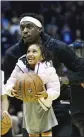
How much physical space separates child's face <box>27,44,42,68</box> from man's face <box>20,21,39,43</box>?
11 cm

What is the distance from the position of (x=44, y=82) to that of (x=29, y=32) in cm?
48

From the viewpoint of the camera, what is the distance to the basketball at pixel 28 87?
393 cm

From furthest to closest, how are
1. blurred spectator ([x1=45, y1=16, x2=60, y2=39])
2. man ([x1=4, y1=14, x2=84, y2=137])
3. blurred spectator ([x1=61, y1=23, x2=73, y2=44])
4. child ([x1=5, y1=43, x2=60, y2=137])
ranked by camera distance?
1. blurred spectator ([x1=45, y1=16, x2=60, y2=39])
2. blurred spectator ([x1=61, y1=23, x2=73, y2=44])
3. man ([x1=4, y1=14, x2=84, y2=137])
4. child ([x1=5, y1=43, x2=60, y2=137])

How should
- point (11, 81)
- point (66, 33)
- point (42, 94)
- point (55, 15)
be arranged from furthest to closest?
1. point (55, 15)
2. point (66, 33)
3. point (11, 81)
4. point (42, 94)

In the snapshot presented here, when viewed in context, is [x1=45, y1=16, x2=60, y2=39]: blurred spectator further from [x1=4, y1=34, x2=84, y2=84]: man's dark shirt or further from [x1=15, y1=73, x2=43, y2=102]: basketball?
[x1=15, y1=73, x2=43, y2=102]: basketball

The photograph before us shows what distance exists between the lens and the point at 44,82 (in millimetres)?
4066

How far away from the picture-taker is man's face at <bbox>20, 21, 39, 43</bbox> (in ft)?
13.9

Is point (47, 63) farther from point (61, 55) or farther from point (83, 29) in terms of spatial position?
point (83, 29)

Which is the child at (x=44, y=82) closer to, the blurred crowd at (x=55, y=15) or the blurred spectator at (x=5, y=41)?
the blurred spectator at (x=5, y=41)

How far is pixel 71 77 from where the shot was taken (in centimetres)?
449

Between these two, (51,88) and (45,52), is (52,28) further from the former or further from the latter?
(51,88)

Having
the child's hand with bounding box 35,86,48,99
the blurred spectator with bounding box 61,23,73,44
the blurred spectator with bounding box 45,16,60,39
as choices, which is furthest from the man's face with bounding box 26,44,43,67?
the blurred spectator with bounding box 45,16,60,39

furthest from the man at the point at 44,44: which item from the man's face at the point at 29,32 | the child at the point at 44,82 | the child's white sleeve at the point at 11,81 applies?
the child's white sleeve at the point at 11,81

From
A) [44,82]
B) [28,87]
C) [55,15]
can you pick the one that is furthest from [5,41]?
[28,87]
